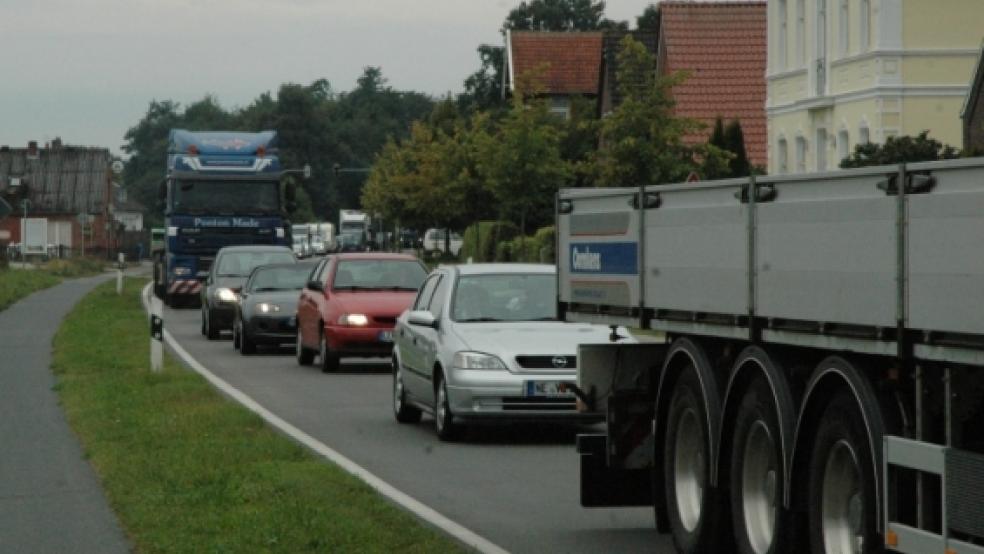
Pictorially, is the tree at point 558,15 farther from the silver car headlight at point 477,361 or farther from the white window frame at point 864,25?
the silver car headlight at point 477,361

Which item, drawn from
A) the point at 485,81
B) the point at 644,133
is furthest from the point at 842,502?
the point at 485,81

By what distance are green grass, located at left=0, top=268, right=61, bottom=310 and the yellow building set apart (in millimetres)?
21831

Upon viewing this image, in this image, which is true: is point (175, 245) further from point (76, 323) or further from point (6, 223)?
point (6, 223)

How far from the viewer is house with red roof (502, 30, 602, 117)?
333ft

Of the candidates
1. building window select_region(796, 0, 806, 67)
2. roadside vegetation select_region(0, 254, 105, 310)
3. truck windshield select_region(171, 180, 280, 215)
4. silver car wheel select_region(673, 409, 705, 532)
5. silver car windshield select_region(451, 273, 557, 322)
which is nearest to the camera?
silver car wheel select_region(673, 409, 705, 532)

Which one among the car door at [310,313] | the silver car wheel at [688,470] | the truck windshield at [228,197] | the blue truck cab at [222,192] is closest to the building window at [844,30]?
the blue truck cab at [222,192]

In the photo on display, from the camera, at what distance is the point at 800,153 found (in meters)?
50.8

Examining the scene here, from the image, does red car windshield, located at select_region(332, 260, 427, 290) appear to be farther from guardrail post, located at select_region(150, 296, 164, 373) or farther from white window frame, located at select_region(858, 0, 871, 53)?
white window frame, located at select_region(858, 0, 871, 53)

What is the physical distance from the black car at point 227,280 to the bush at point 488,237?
20306 mm

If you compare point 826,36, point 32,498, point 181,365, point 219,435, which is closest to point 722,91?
point 826,36

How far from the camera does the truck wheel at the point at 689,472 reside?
412 inches

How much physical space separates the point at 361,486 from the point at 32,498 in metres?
2.12

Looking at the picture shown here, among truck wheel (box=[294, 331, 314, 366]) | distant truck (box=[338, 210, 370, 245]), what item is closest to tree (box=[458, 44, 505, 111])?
distant truck (box=[338, 210, 370, 245])

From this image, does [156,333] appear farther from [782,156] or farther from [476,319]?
[782,156]
